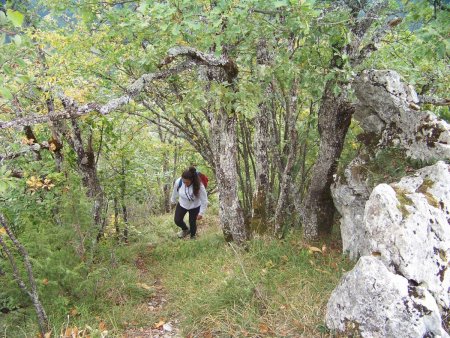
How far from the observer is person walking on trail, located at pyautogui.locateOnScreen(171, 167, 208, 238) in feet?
29.4

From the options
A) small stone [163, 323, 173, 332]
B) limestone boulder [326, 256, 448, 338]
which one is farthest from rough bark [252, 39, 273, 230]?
limestone boulder [326, 256, 448, 338]

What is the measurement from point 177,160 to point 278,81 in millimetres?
10691

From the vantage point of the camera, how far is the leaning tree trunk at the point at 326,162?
6.50m

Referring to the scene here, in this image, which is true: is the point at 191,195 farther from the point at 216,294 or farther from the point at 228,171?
the point at 216,294

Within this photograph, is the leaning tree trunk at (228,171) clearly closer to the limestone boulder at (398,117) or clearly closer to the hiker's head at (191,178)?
the hiker's head at (191,178)

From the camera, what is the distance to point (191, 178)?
8.96 metres

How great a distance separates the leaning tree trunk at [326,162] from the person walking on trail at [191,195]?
2.86 meters

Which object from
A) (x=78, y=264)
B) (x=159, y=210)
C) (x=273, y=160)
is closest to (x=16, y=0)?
(x=78, y=264)

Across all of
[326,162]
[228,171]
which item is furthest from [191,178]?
[326,162]

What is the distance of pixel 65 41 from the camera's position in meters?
7.27

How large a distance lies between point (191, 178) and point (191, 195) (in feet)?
1.63

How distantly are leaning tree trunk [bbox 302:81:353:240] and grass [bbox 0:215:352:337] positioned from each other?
0.49 meters

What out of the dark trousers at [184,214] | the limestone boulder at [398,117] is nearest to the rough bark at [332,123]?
the limestone boulder at [398,117]

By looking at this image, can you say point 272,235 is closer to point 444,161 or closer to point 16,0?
point 444,161
